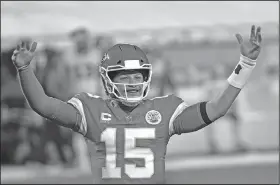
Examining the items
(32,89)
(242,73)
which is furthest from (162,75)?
(32,89)

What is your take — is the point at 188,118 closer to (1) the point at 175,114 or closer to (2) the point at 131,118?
(1) the point at 175,114

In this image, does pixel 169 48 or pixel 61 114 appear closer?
pixel 61 114

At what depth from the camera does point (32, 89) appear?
2811mm

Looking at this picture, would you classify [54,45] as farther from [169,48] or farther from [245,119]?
[245,119]

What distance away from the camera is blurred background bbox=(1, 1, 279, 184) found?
740 centimetres

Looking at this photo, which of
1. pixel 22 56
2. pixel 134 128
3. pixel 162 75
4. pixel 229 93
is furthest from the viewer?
pixel 162 75

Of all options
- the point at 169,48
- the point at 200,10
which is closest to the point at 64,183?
the point at 169,48

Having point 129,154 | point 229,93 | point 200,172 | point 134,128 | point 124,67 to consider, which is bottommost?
point 200,172

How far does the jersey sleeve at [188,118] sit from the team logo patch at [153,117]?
6cm

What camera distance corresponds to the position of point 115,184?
2.98 metres

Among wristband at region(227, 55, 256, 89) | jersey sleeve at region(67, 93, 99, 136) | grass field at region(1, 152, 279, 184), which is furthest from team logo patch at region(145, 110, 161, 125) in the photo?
grass field at region(1, 152, 279, 184)

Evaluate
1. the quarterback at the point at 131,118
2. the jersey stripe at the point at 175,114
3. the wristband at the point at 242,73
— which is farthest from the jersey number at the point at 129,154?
the wristband at the point at 242,73

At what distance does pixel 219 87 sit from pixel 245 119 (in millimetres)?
996

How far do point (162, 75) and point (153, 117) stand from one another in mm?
5374
